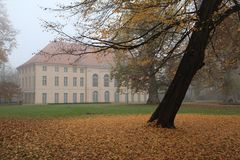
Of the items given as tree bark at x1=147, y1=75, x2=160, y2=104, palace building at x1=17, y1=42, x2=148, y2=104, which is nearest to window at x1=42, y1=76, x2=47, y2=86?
palace building at x1=17, y1=42, x2=148, y2=104

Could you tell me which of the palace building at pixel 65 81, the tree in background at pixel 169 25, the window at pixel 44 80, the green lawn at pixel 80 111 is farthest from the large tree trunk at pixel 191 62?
the window at pixel 44 80

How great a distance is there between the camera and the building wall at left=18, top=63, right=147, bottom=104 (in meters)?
69.8

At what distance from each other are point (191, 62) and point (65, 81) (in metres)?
63.0

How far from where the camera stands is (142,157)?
8.79 m

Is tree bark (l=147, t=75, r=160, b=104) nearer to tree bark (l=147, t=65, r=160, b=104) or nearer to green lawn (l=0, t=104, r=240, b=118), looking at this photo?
tree bark (l=147, t=65, r=160, b=104)

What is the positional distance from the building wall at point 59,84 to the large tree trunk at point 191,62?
184 feet

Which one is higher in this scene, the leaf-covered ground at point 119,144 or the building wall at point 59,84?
the building wall at point 59,84

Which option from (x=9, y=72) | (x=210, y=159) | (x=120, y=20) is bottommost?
(x=210, y=159)

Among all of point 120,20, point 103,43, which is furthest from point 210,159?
point 120,20

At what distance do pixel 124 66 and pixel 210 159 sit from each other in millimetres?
34702

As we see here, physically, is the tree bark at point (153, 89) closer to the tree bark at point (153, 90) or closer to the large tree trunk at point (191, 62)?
the tree bark at point (153, 90)

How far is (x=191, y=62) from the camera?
1296cm

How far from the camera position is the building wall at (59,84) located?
229 feet

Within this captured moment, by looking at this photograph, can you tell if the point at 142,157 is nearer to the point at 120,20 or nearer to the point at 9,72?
the point at 120,20
